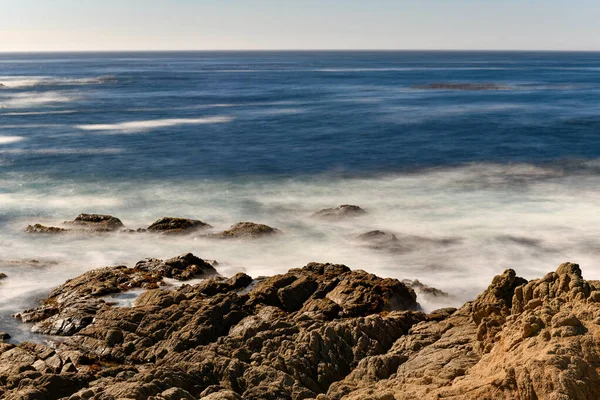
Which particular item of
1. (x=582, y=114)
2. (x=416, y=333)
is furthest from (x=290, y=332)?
(x=582, y=114)

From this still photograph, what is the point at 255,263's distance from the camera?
3294 centimetres

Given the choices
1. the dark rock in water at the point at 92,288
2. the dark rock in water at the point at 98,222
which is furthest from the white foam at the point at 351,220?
the dark rock in water at the point at 92,288

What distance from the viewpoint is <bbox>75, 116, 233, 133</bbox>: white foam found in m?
83.7

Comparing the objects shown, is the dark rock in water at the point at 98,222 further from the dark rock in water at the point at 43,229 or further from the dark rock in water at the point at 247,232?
the dark rock in water at the point at 247,232

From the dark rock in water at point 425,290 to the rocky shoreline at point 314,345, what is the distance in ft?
6.85

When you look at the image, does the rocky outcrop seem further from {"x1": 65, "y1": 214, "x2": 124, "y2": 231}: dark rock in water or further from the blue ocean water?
the blue ocean water

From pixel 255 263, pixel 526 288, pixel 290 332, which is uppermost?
pixel 526 288

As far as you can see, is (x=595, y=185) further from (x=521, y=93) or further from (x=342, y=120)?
(x=521, y=93)

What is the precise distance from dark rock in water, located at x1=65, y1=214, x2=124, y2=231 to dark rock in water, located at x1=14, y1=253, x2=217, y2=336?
8.78 metres

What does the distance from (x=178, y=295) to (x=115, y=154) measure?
45293 mm

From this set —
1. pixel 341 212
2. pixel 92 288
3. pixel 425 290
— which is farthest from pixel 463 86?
pixel 92 288

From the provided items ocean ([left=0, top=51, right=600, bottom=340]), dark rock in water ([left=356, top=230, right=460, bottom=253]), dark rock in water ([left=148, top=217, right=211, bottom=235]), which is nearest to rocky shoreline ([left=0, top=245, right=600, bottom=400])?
ocean ([left=0, top=51, right=600, bottom=340])

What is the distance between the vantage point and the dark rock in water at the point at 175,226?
124ft

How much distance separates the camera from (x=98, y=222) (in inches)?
1535
